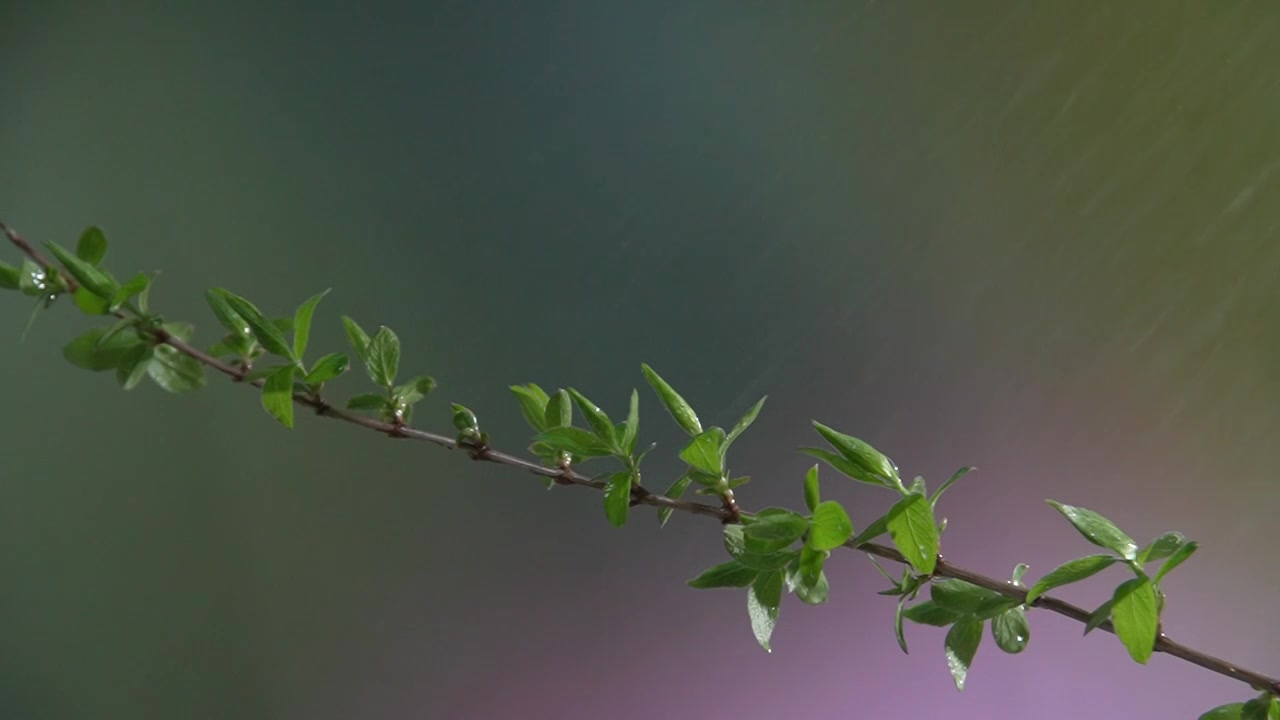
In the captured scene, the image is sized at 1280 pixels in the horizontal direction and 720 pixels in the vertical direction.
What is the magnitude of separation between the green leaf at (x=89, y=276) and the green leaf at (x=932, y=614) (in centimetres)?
30

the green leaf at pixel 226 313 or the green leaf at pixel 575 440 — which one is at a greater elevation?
the green leaf at pixel 575 440

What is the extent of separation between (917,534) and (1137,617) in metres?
0.07

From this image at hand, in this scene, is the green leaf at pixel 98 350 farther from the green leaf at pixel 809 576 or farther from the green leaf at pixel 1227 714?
the green leaf at pixel 1227 714

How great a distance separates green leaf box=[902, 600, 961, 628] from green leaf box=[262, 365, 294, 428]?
232 mm

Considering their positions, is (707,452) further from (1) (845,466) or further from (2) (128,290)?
(2) (128,290)

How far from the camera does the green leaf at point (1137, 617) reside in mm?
263

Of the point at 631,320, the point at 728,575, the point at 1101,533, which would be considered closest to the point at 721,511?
the point at 728,575

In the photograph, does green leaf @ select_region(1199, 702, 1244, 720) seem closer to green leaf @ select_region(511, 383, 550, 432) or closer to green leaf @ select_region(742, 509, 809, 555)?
green leaf @ select_region(742, 509, 809, 555)

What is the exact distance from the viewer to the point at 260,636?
71 centimetres

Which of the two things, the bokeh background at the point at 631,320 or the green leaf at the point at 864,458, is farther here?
the bokeh background at the point at 631,320

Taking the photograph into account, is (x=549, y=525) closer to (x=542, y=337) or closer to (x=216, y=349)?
(x=542, y=337)

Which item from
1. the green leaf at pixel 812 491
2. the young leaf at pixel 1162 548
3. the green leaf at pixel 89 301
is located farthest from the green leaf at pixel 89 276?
the young leaf at pixel 1162 548

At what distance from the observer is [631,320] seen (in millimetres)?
685

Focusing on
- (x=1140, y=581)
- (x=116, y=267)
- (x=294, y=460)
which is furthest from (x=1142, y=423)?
(x=116, y=267)
